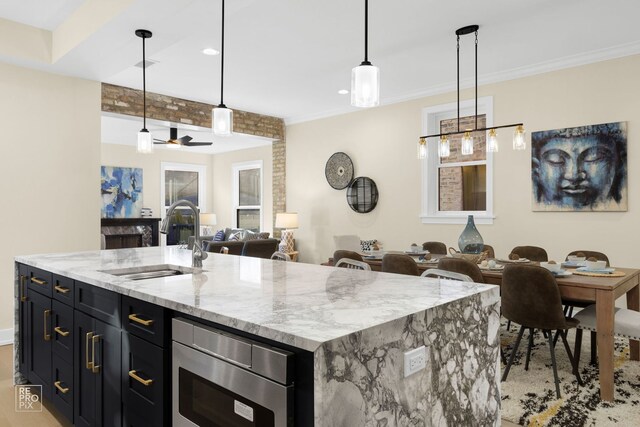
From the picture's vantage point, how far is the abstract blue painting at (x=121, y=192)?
8.89m

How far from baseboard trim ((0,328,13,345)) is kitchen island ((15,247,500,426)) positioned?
2.47m

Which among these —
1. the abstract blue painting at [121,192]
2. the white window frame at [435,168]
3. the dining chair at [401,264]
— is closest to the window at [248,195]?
the abstract blue painting at [121,192]

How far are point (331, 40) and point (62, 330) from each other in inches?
128

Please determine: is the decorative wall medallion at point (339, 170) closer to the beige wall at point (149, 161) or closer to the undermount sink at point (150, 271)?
the undermount sink at point (150, 271)

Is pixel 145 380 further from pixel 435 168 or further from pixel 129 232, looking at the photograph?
pixel 129 232

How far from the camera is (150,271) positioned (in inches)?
101

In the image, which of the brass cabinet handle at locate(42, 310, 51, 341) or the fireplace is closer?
the brass cabinet handle at locate(42, 310, 51, 341)

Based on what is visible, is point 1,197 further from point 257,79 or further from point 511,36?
point 511,36

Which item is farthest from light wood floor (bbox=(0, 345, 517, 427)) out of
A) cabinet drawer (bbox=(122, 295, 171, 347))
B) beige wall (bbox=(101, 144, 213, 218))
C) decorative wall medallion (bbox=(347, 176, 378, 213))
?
beige wall (bbox=(101, 144, 213, 218))

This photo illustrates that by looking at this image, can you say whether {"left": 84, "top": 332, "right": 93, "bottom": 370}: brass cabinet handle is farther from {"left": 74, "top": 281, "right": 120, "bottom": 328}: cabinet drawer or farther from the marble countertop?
the marble countertop

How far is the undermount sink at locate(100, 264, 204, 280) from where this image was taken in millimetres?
2414

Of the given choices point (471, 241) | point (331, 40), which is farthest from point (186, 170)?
point (471, 241)

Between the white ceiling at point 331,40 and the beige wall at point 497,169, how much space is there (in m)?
0.27

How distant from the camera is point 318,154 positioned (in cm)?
709
